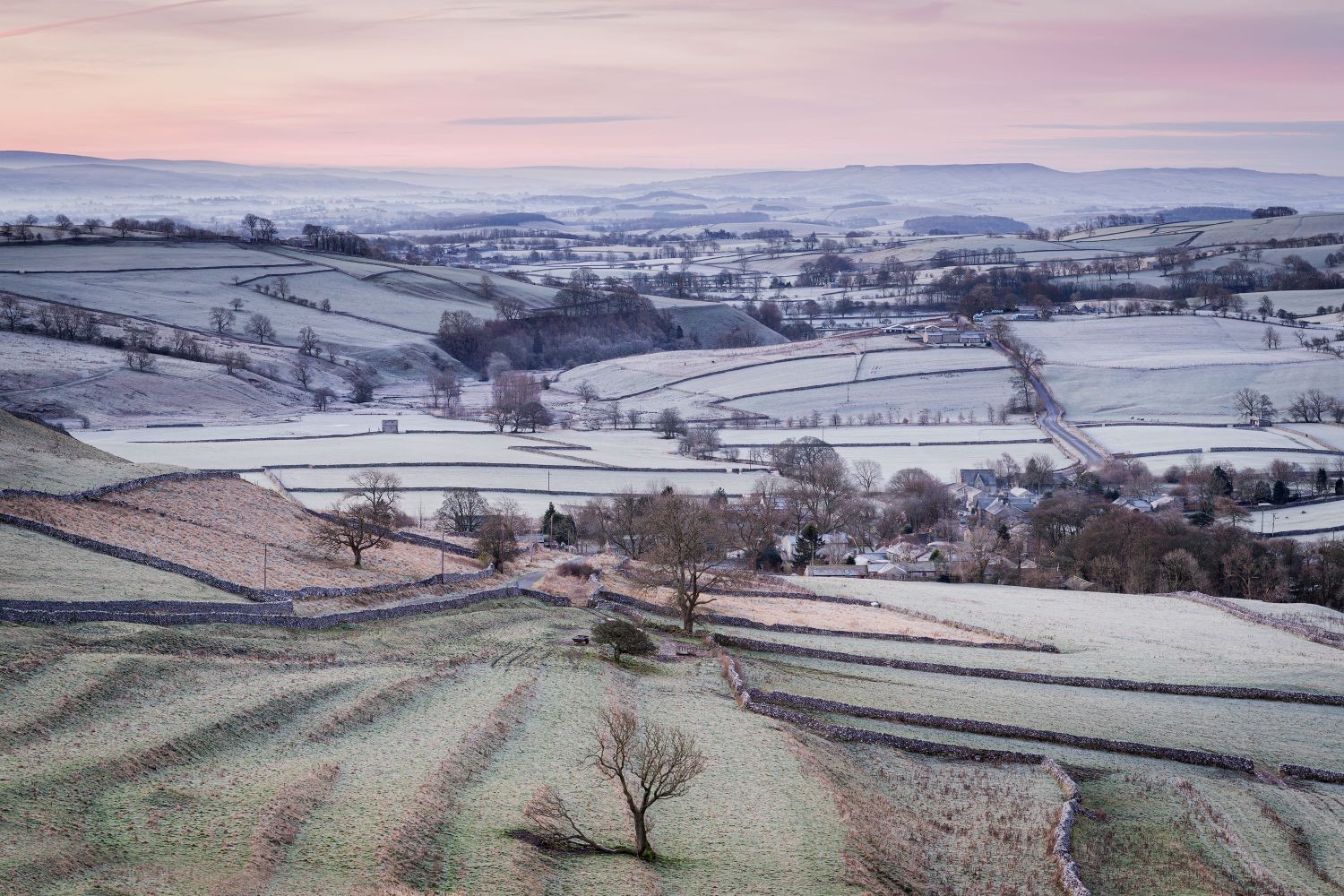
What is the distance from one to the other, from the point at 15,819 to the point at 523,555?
34.9 metres

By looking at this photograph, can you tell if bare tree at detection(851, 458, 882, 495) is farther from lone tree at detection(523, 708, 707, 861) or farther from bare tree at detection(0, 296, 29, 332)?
bare tree at detection(0, 296, 29, 332)

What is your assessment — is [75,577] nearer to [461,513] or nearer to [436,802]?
[436,802]

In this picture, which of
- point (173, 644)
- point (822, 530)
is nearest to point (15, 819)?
point (173, 644)

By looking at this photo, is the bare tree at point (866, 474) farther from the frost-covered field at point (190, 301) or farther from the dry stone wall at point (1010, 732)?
the frost-covered field at point (190, 301)

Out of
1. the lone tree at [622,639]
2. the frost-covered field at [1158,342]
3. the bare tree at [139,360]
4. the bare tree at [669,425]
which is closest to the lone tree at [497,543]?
the lone tree at [622,639]

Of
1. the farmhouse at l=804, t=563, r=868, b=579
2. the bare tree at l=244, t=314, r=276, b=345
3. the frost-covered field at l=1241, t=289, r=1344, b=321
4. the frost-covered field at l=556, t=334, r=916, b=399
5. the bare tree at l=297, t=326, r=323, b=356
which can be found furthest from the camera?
the frost-covered field at l=1241, t=289, r=1344, b=321

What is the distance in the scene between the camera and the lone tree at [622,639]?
3747 cm

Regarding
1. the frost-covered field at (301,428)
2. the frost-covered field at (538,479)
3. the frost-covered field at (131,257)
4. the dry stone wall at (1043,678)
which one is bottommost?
the frost-covered field at (301,428)

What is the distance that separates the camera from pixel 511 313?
541 ft

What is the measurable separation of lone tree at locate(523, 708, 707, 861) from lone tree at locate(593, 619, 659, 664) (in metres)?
9.67

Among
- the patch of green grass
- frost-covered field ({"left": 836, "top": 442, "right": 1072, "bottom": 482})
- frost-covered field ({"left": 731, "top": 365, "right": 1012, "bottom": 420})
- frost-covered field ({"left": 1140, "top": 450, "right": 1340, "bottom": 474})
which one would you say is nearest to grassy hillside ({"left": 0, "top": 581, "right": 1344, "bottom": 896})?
the patch of green grass

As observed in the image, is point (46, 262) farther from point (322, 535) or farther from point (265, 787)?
point (265, 787)

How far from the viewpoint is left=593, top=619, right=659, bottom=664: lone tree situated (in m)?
37.5

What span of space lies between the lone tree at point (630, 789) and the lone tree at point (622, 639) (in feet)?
31.7
